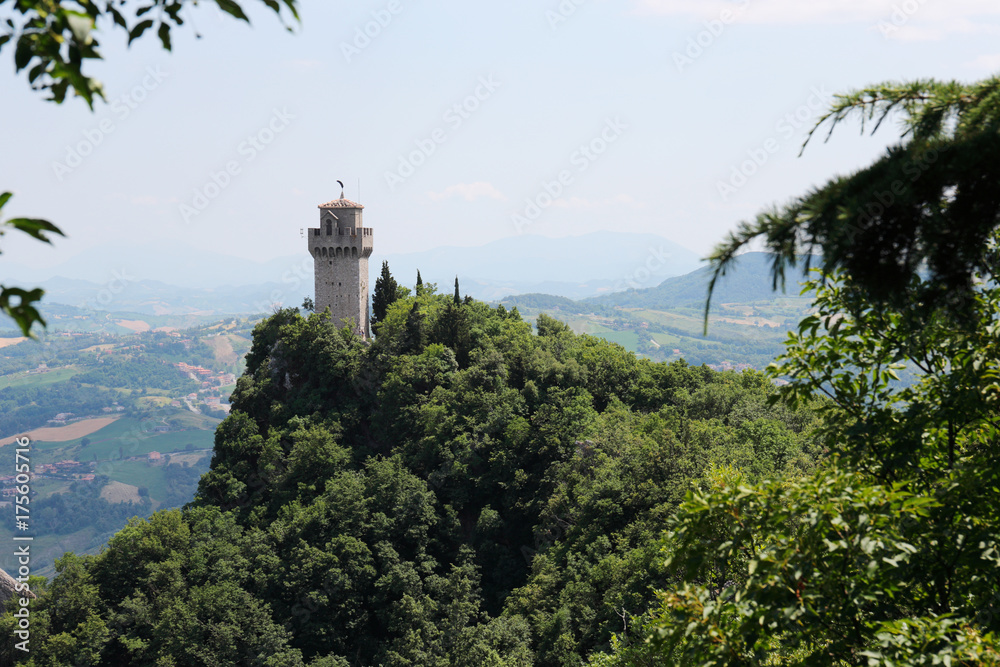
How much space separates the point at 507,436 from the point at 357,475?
9.88m

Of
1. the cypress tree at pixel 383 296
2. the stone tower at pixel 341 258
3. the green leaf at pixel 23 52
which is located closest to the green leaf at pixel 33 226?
the green leaf at pixel 23 52

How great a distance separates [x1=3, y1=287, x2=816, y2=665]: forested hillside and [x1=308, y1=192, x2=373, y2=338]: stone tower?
71.1 inches

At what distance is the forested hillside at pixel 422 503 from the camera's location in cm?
3522

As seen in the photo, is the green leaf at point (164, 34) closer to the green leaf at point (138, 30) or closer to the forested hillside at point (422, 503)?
the green leaf at point (138, 30)

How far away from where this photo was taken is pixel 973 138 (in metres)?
6.39

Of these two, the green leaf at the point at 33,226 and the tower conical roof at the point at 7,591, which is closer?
the green leaf at the point at 33,226

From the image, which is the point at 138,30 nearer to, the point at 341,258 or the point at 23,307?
the point at 23,307

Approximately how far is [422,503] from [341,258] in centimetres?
1942

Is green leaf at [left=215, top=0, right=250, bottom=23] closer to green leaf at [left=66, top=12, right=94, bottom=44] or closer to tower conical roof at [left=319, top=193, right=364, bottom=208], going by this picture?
green leaf at [left=66, top=12, right=94, bottom=44]

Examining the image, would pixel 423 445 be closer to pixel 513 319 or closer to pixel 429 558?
pixel 429 558

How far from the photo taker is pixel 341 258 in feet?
179

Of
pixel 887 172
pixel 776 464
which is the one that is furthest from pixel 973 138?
pixel 776 464

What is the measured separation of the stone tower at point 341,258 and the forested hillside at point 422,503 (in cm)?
181

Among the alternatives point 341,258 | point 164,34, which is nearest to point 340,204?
point 341,258
